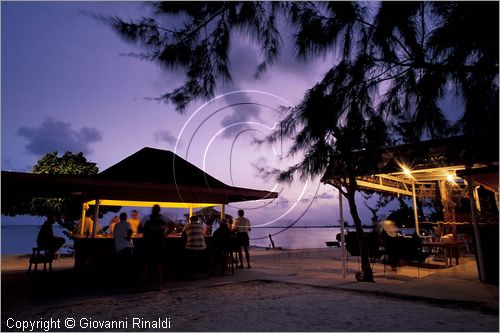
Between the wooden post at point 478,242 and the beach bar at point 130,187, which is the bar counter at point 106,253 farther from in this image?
the wooden post at point 478,242

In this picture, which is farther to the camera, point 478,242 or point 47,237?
point 47,237

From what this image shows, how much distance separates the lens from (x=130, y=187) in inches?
332

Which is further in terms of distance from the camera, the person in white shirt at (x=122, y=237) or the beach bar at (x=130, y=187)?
Result: the beach bar at (x=130, y=187)

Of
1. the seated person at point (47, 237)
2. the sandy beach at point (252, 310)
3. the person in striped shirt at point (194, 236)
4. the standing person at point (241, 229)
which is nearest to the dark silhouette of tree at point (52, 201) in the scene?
the seated person at point (47, 237)

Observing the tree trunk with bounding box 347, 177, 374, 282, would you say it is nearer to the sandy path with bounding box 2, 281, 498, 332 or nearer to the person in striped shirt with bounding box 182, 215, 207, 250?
the sandy path with bounding box 2, 281, 498, 332

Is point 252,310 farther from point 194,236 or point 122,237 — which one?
point 122,237

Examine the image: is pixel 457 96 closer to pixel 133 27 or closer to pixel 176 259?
pixel 133 27

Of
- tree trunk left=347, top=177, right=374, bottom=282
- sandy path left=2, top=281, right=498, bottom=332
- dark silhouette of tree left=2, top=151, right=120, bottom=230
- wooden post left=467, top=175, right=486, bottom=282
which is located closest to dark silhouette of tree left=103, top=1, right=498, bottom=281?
sandy path left=2, top=281, right=498, bottom=332

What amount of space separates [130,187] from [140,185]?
0.26 meters

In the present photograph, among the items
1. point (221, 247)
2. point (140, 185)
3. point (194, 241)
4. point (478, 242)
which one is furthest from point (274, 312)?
point (140, 185)

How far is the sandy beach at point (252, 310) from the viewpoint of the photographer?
3861mm

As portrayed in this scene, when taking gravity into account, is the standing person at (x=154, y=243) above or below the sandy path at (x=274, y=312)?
above

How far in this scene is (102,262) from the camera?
769 cm

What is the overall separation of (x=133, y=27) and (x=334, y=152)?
2870 mm
